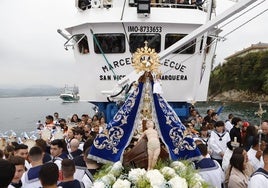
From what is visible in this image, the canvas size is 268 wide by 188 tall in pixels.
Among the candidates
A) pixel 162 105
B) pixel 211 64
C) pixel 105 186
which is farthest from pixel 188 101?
pixel 105 186

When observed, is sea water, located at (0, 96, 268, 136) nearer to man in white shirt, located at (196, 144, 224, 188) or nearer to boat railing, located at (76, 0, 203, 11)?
boat railing, located at (76, 0, 203, 11)

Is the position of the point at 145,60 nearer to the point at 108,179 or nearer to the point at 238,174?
the point at 108,179

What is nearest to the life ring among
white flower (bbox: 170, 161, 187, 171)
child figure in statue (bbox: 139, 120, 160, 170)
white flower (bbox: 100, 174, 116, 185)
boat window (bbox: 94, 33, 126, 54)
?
boat window (bbox: 94, 33, 126, 54)

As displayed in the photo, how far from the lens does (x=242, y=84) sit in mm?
62125

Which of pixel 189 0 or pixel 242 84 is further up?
pixel 189 0

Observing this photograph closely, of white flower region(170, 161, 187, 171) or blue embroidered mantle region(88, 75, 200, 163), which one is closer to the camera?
white flower region(170, 161, 187, 171)

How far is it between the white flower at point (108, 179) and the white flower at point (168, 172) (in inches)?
22.0

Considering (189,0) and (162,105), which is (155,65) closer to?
(162,105)

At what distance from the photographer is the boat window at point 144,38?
12.8 metres

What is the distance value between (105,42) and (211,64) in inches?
183

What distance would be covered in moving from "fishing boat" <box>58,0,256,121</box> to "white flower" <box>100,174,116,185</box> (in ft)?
26.8

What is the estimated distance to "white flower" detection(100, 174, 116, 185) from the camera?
12.6ft

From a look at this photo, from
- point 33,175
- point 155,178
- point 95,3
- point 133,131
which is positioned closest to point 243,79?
point 95,3

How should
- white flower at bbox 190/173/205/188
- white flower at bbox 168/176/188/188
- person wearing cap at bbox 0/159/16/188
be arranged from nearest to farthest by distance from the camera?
1. person wearing cap at bbox 0/159/16/188
2. white flower at bbox 168/176/188/188
3. white flower at bbox 190/173/205/188
